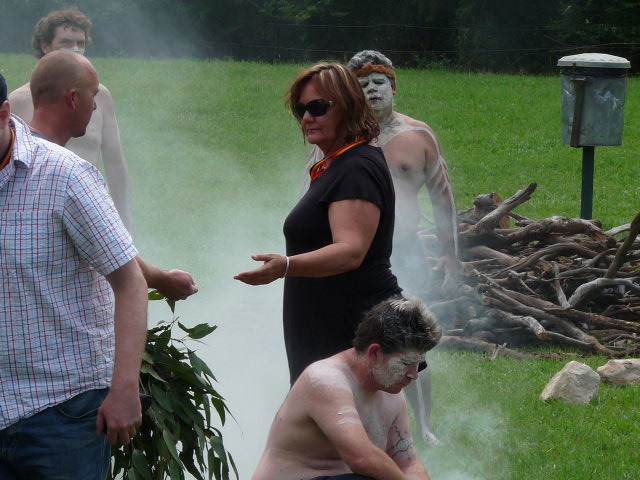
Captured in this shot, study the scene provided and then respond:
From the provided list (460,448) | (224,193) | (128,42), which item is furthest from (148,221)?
(128,42)

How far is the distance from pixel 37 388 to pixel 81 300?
9.3 inches

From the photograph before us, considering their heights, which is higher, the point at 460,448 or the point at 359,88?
the point at 359,88

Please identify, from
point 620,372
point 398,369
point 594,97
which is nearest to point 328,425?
point 398,369

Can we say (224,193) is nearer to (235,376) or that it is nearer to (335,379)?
(235,376)

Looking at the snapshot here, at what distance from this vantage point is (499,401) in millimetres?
5781

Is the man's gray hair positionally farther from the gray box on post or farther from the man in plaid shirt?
the gray box on post

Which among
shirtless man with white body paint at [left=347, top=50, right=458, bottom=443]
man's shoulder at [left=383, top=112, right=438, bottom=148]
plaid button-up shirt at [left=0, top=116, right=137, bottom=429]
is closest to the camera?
plaid button-up shirt at [left=0, top=116, right=137, bottom=429]

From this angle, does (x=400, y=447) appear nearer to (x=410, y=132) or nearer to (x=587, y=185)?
(x=410, y=132)

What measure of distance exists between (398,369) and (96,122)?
259 centimetres

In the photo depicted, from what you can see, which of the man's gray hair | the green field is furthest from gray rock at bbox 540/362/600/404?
the man's gray hair

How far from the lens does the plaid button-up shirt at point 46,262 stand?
2.65 metres

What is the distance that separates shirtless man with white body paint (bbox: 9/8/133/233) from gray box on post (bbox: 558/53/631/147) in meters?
5.00

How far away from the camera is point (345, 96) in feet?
12.1

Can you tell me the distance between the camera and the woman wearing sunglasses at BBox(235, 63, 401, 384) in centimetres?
354
